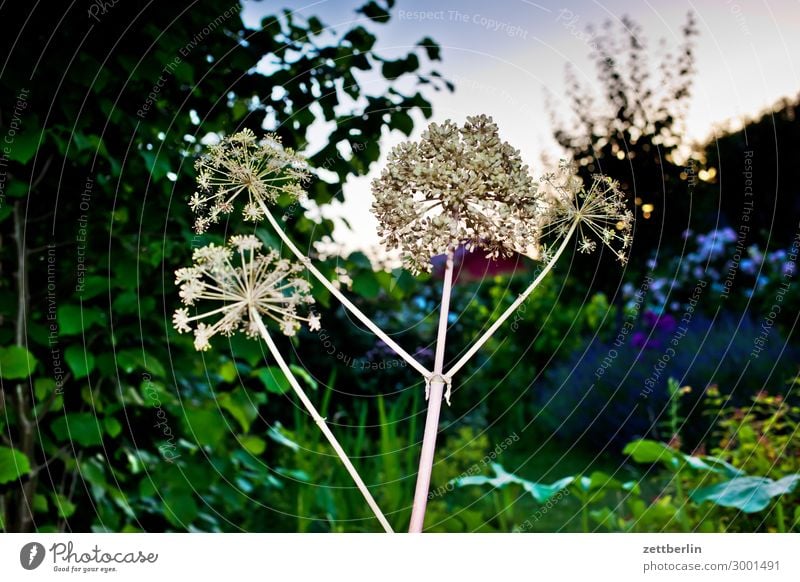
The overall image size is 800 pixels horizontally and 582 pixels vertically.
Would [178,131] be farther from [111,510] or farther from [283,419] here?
[283,419]

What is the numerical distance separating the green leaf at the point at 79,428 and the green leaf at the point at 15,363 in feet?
0.95

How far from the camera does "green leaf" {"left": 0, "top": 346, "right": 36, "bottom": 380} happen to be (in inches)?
68.7

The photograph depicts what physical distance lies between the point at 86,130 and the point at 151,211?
0.26 metres

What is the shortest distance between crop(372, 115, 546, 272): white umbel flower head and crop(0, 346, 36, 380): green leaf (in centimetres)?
120

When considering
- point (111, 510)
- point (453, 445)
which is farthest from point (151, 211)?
point (453, 445)

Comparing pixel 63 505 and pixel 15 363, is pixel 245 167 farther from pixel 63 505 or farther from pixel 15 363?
pixel 63 505

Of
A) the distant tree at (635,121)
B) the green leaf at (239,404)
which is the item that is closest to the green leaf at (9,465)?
the green leaf at (239,404)

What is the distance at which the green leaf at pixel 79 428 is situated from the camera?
1.99m

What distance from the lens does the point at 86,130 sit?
2.02 meters

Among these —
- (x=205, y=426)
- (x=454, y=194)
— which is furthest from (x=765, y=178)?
(x=454, y=194)

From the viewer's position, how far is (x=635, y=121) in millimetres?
5023

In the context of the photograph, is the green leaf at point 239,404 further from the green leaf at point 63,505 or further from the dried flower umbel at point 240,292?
the dried flower umbel at point 240,292

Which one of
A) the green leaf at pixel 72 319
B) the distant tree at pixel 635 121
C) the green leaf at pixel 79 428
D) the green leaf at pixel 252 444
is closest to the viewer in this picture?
the green leaf at pixel 72 319

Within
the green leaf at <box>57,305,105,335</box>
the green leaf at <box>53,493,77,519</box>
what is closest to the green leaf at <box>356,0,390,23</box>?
the green leaf at <box>57,305,105,335</box>
